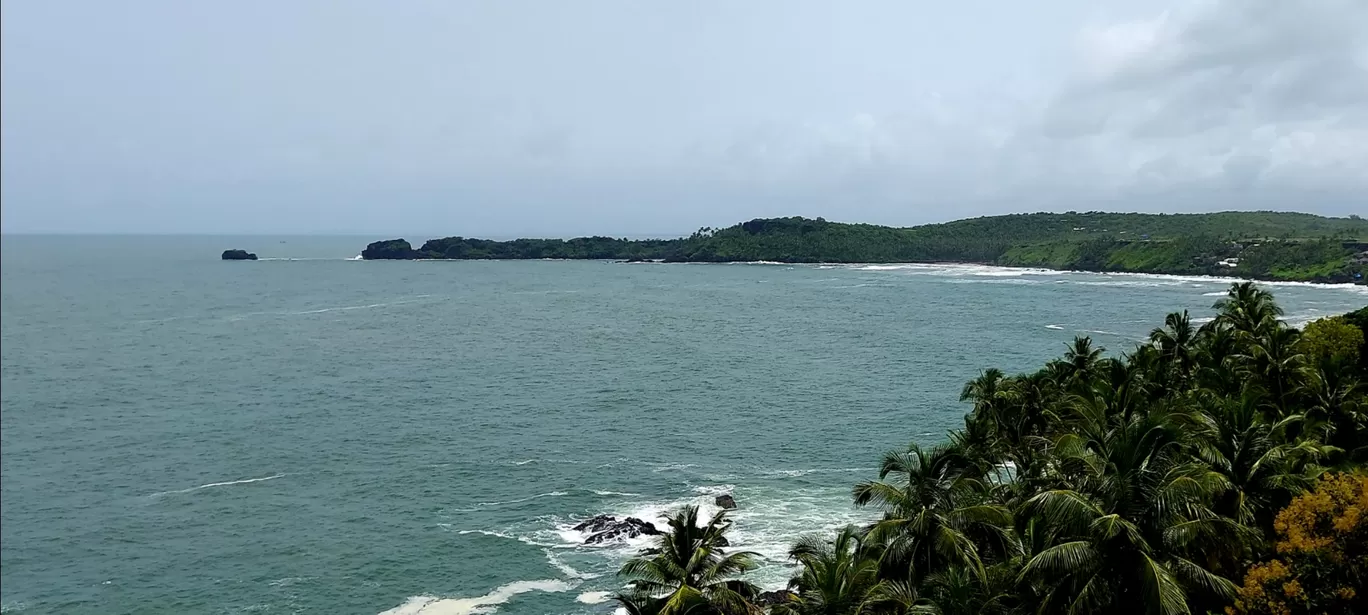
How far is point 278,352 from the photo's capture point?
11425 centimetres

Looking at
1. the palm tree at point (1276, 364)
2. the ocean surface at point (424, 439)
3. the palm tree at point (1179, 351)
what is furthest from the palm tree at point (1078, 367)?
the ocean surface at point (424, 439)

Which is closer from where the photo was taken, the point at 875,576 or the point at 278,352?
the point at 875,576

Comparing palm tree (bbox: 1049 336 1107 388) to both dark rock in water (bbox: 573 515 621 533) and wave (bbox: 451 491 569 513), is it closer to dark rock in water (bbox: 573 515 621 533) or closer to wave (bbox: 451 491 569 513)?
dark rock in water (bbox: 573 515 621 533)

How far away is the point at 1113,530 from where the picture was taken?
794 inches

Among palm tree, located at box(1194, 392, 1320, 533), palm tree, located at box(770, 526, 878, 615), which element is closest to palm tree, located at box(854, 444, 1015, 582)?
palm tree, located at box(770, 526, 878, 615)

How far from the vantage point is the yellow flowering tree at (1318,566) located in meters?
20.2

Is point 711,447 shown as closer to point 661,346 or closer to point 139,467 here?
point 139,467

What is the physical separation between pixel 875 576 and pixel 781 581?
19.2 meters

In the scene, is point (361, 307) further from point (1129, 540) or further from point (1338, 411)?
point (1129, 540)

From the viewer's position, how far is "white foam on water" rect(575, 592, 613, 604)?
43.3 metres

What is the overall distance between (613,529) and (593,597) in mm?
7624

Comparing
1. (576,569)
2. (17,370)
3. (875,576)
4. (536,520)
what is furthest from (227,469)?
(875,576)

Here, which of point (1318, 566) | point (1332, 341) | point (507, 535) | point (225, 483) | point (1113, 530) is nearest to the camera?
point (1113, 530)

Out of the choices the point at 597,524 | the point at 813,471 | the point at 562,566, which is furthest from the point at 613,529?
the point at 813,471
